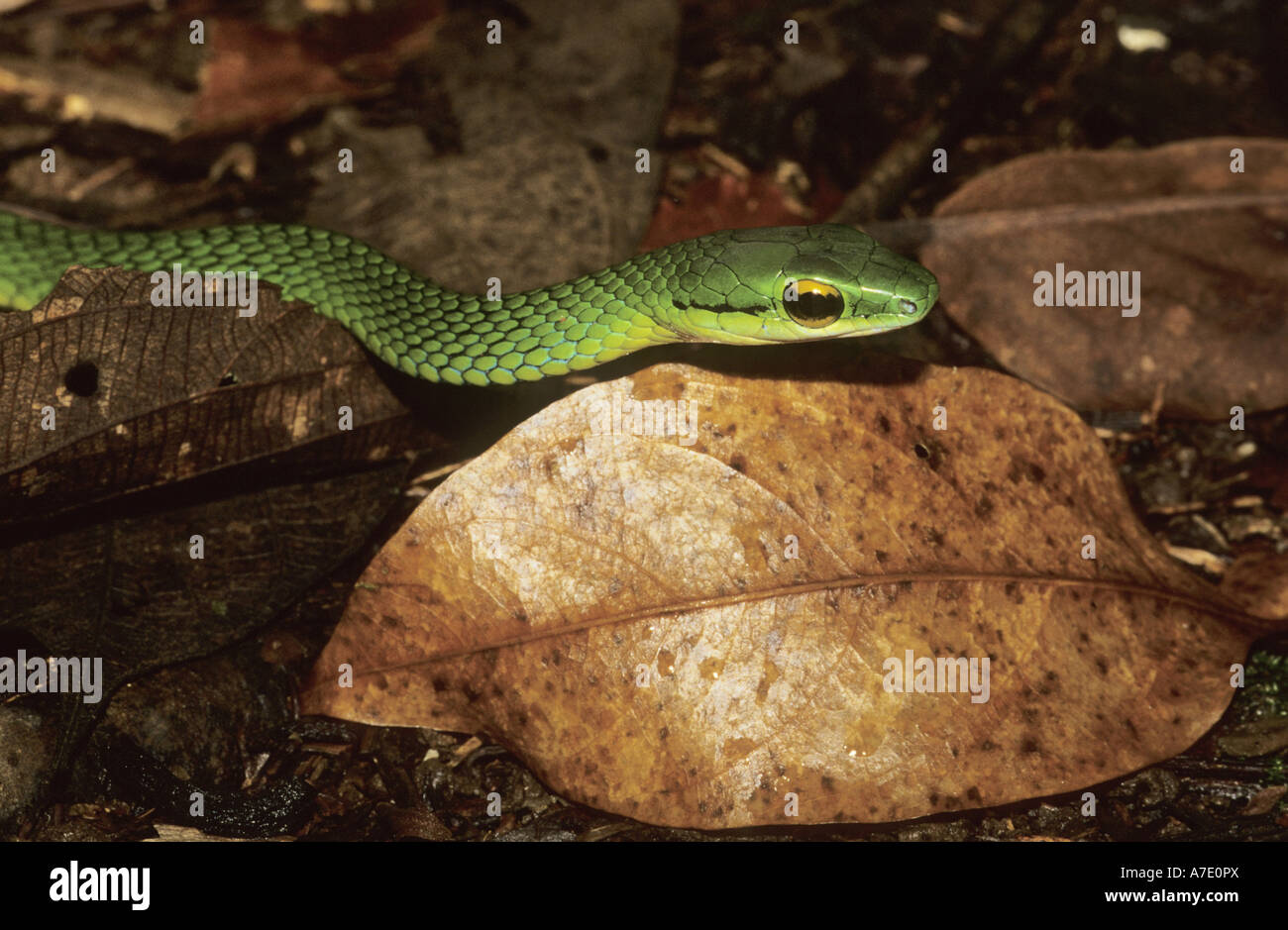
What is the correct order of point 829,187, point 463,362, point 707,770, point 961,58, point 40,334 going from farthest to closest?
point 961,58, point 829,187, point 463,362, point 40,334, point 707,770

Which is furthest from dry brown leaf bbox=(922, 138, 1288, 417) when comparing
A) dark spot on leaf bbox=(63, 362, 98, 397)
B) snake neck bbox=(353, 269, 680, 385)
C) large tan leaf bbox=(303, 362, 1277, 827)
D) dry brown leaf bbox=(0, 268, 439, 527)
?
dark spot on leaf bbox=(63, 362, 98, 397)

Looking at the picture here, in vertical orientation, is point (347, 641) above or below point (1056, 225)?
below

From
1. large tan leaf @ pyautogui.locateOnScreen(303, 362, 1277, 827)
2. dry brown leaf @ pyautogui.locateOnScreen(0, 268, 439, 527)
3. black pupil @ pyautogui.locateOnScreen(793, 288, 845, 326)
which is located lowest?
large tan leaf @ pyautogui.locateOnScreen(303, 362, 1277, 827)

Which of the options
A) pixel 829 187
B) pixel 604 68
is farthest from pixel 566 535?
pixel 604 68

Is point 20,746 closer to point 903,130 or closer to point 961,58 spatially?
point 903,130

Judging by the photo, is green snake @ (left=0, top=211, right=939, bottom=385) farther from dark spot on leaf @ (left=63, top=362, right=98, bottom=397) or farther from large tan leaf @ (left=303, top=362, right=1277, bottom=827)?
dark spot on leaf @ (left=63, top=362, right=98, bottom=397)

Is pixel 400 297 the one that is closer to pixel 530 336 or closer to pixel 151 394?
pixel 530 336
